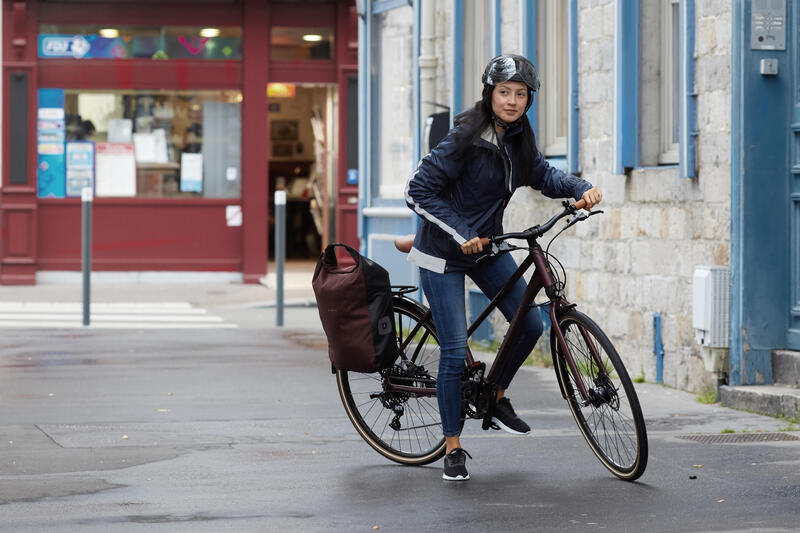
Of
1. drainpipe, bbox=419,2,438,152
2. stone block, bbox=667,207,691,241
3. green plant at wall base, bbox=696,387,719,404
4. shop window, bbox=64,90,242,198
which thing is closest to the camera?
green plant at wall base, bbox=696,387,719,404

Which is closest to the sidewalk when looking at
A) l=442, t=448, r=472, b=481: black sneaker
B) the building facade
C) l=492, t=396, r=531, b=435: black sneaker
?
the building facade

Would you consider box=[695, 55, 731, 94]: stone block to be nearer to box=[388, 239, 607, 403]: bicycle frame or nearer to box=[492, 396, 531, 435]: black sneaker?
box=[388, 239, 607, 403]: bicycle frame

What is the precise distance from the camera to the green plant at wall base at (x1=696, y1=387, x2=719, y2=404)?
873 cm

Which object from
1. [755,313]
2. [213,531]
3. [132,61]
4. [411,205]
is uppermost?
[132,61]

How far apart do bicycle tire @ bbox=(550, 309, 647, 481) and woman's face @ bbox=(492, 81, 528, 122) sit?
842mm

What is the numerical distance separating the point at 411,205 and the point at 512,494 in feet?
4.10

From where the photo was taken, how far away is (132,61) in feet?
65.2

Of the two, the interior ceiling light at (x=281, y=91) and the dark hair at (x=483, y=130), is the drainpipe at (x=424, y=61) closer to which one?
the dark hair at (x=483, y=130)

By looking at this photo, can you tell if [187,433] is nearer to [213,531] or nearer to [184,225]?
[213,531]

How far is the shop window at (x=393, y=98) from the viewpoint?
14430mm

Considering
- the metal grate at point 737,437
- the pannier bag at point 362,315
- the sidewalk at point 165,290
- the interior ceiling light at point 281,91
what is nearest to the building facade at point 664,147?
the metal grate at point 737,437

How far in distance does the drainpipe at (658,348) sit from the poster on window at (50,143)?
39.1 feet

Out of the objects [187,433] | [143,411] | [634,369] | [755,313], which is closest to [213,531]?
[187,433]

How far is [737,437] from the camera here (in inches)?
293
